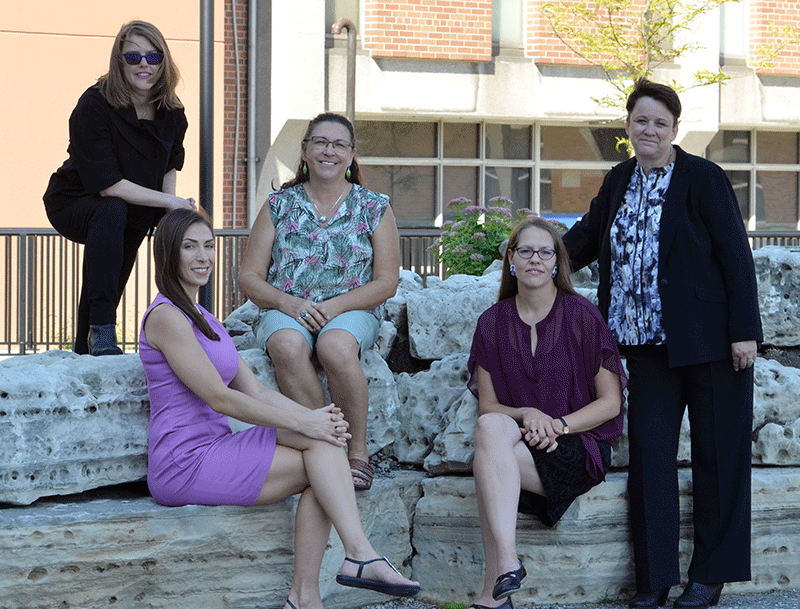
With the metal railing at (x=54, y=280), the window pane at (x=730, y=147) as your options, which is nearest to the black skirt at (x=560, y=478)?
the metal railing at (x=54, y=280)

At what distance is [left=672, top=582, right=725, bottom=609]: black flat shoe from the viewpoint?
13.4 feet

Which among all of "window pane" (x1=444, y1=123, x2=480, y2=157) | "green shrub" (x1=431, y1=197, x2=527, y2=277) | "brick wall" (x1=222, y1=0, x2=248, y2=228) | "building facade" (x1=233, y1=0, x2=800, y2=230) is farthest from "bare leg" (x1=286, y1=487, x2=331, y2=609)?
"window pane" (x1=444, y1=123, x2=480, y2=157)

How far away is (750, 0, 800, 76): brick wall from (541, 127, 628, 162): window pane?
2.22m

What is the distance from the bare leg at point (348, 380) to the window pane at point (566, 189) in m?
10.1

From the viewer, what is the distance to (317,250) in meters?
4.33

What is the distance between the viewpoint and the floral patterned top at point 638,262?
4.06m

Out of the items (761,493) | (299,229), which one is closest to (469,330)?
(299,229)

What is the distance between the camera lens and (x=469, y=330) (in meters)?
5.16

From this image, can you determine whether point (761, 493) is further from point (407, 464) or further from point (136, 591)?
point (136, 591)

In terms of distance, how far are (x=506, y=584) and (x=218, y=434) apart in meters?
1.19

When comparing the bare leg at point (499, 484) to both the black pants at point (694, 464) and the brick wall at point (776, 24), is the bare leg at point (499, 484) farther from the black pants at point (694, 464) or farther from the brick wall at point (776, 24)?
→ the brick wall at point (776, 24)

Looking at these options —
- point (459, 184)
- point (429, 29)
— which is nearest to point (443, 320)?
point (429, 29)

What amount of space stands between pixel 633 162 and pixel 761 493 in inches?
62.5

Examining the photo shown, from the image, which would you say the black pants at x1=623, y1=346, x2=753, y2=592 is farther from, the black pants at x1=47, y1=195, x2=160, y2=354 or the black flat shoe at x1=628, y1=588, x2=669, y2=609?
the black pants at x1=47, y1=195, x2=160, y2=354
